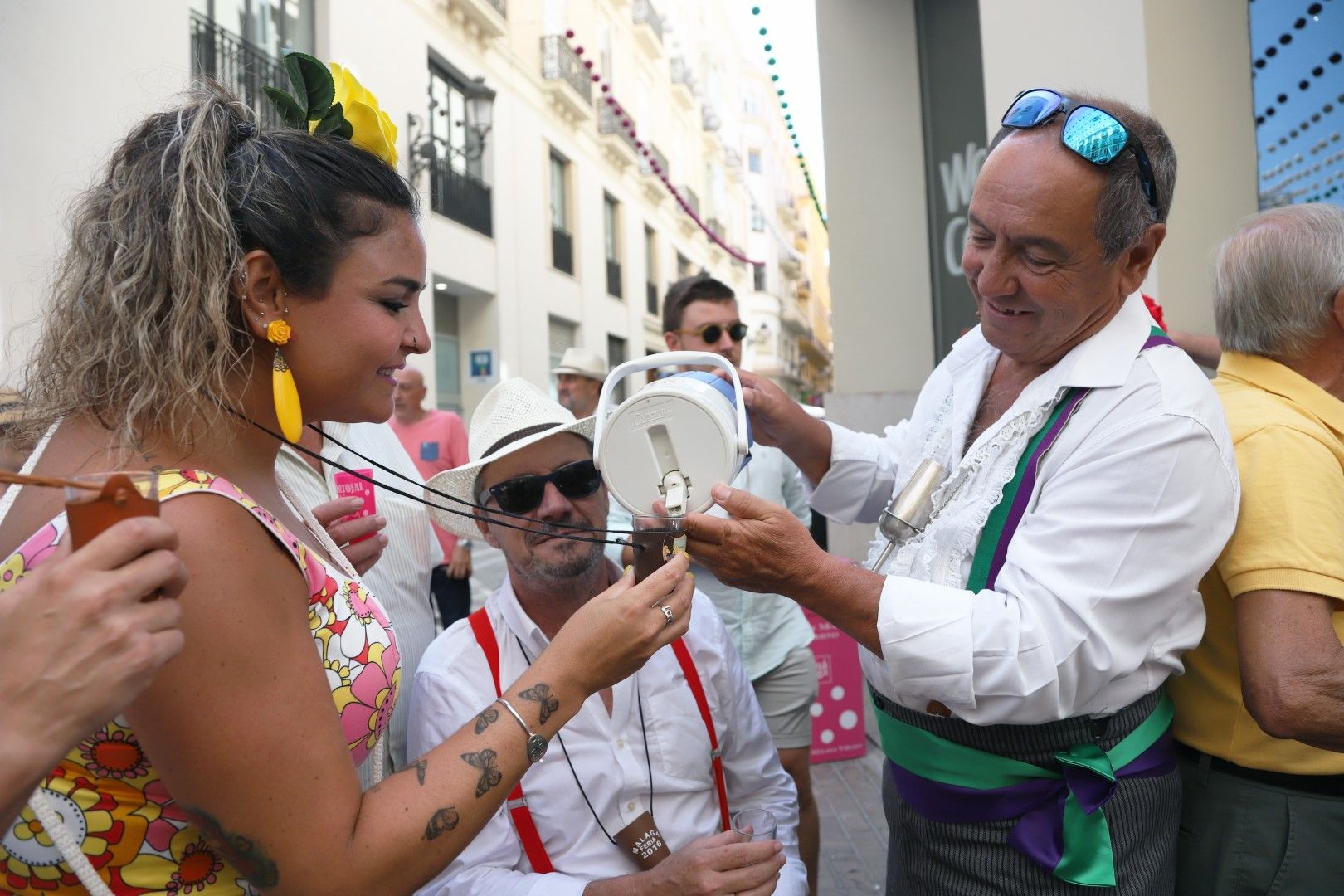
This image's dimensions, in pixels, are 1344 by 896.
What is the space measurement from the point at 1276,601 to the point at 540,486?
1.68m

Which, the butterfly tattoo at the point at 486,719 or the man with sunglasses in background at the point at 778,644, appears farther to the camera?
the man with sunglasses in background at the point at 778,644

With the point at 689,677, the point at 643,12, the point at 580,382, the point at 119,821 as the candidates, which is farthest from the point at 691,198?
the point at 119,821

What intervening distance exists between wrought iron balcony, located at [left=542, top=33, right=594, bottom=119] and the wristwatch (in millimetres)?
18342

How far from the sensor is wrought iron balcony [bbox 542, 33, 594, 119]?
1831 cm

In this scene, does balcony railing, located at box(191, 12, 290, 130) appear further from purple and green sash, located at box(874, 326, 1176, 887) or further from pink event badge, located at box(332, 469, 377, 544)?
purple and green sash, located at box(874, 326, 1176, 887)

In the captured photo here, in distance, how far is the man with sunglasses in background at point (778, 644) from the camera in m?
3.65

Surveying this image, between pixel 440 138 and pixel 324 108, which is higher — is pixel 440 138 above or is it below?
above

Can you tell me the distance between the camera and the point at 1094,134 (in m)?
1.79

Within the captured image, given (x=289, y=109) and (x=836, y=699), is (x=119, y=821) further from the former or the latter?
(x=836, y=699)

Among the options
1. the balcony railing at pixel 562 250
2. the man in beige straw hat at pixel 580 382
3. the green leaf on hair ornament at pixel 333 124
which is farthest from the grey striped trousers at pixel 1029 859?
the balcony railing at pixel 562 250

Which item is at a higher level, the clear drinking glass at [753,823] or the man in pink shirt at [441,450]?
the man in pink shirt at [441,450]

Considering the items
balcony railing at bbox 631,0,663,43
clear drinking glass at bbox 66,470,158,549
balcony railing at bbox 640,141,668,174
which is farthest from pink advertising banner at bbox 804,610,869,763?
balcony railing at bbox 631,0,663,43

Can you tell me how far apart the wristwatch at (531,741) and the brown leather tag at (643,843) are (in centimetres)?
83

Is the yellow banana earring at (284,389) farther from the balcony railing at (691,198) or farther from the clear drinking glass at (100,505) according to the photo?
the balcony railing at (691,198)
